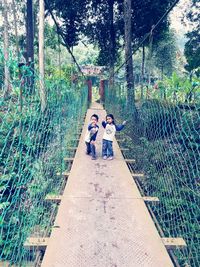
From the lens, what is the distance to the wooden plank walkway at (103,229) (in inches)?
73.4

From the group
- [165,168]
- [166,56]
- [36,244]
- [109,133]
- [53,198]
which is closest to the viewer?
[36,244]

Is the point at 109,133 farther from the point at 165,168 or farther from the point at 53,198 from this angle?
the point at 53,198

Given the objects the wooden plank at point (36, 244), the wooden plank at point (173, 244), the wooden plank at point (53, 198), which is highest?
the wooden plank at point (53, 198)

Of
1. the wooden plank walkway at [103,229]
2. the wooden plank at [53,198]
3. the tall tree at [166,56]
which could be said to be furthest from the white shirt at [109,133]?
the tall tree at [166,56]

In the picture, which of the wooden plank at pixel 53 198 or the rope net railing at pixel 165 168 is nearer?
the wooden plank at pixel 53 198

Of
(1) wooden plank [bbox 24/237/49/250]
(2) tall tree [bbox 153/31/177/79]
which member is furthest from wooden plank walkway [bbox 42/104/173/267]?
(2) tall tree [bbox 153/31/177/79]

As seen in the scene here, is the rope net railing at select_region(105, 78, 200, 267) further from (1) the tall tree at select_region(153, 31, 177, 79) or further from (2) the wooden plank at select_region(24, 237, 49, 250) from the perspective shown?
(1) the tall tree at select_region(153, 31, 177, 79)

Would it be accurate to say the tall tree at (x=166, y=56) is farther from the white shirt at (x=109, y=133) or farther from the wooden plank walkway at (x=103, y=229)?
the wooden plank walkway at (x=103, y=229)

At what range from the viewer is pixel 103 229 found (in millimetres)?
2209

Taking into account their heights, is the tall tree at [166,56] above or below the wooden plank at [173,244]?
above

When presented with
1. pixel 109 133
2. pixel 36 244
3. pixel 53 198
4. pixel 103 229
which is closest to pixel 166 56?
pixel 109 133

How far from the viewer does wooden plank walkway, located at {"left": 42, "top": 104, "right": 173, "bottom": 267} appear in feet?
6.11

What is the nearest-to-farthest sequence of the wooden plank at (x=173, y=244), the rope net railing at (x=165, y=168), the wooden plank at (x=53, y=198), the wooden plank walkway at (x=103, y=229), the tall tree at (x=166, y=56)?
the wooden plank walkway at (x=103, y=229)
the wooden plank at (x=173, y=244)
the wooden plank at (x=53, y=198)
the rope net railing at (x=165, y=168)
the tall tree at (x=166, y=56)

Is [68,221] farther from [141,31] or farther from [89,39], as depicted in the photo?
[89,39]
